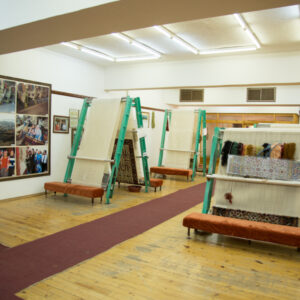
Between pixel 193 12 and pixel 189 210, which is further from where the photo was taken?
pixel 189 210

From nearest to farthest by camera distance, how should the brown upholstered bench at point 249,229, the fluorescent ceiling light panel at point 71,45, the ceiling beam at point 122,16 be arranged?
1. the ceiling beam at point 122,16
2. the brown upholstered bench at point 249,229
3. the fluorescent ceiling light panel at point 71,45

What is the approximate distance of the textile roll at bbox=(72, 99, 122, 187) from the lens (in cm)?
631

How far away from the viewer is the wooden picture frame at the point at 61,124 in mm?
7026

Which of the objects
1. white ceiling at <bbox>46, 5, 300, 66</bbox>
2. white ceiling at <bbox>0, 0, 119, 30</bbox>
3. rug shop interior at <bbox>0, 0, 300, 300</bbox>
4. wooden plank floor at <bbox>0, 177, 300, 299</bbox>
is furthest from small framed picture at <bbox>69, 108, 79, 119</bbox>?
white ceiling at <bbox>0, 0, 119, 30</bbox>

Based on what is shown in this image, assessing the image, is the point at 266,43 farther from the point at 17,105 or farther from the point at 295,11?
the point at 17,105

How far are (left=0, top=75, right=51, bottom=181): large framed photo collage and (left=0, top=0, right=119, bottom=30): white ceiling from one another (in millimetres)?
2696

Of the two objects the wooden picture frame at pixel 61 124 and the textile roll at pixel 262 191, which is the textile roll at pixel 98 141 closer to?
the wooden picture frame at pixel 61 124

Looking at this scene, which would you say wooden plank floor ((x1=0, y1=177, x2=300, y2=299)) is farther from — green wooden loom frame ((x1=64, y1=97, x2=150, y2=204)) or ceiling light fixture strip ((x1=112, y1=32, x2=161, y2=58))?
ceiling light fixture strip ((x1=112, y1=32, x2=161, y2=58))

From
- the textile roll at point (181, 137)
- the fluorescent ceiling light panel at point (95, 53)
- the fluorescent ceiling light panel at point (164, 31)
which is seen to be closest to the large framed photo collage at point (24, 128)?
the fluorescent ceiling light panel at point (95, 53)

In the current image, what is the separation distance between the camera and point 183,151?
9.46 meters

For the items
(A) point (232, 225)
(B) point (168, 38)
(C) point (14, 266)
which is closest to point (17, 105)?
(B) point (168, 38)

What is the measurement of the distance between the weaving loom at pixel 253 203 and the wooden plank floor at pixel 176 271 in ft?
0.83

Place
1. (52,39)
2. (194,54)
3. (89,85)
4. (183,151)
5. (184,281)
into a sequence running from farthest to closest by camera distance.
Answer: (183,151), (89,85), (194,54), (52,39), (184,281)

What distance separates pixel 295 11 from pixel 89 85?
197 inches
